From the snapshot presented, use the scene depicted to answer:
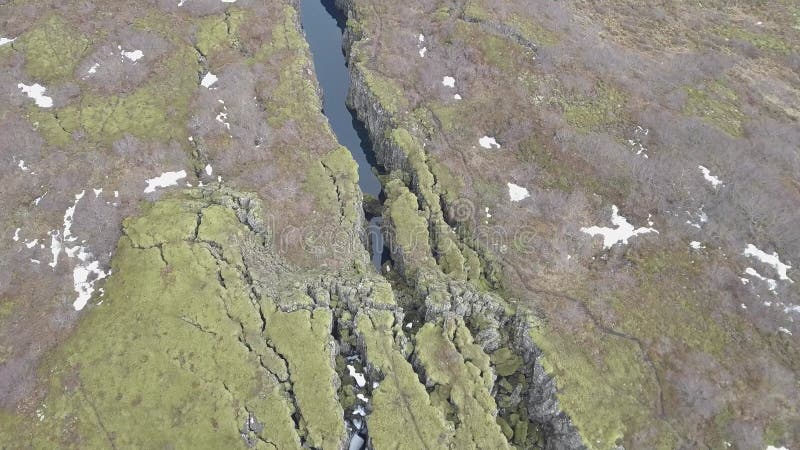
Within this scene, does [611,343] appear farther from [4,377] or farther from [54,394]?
[4,377]

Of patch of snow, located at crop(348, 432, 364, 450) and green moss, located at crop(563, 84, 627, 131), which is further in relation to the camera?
green moss, located at crop(563, 84, 627, 131)

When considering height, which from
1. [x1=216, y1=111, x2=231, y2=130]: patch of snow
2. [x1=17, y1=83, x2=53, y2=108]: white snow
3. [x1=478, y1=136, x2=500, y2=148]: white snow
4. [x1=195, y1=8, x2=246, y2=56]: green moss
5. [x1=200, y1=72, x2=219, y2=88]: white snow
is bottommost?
[x1=478, y1=136, x2=500, y2=148]: white snow

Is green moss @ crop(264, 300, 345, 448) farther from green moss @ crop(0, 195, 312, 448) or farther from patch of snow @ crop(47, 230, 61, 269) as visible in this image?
patch of snow @ crop(47, 230, 61, 269)

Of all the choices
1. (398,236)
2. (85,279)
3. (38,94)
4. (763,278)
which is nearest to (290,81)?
(398,236)

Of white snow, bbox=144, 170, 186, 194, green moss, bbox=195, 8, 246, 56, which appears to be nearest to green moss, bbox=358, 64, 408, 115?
green moss, bbox=195, 8, 246, 56

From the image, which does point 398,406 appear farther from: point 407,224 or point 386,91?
point 386,91

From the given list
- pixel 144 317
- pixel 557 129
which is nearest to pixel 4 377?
pixel 144 317
